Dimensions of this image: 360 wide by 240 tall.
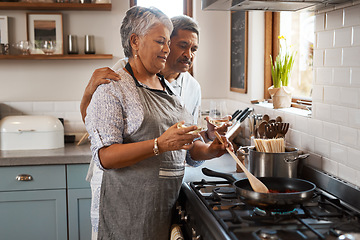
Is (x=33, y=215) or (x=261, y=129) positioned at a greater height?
(x=261, y=129)

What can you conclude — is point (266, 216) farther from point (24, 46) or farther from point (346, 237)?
point (24, 46)

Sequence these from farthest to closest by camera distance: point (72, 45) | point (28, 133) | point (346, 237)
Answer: point (72, 45)
point (28, 133)
point (346, 237)

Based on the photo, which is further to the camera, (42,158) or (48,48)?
(48,48)

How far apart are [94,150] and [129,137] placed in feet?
0.55

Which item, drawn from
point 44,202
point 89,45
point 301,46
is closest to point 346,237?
point 301,46

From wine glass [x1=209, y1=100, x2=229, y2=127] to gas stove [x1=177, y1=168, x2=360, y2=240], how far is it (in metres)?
0.33

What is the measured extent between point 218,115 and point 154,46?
0.45 meters

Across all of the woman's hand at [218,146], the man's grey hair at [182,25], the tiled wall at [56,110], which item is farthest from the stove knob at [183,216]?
the tiled wall at [56,110]

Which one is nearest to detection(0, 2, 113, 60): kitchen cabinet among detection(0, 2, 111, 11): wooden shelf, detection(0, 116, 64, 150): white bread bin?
detection(0, 2, 111, 11): wooden shelf

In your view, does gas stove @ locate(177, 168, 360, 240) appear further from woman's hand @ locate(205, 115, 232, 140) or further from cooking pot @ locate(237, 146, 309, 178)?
woman's hand @ locate(205, 115, 232, 140)

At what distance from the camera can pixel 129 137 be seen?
196cm

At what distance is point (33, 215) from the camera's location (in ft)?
11.3

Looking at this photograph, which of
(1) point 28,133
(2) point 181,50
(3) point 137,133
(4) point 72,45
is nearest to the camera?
(3) point 137,133

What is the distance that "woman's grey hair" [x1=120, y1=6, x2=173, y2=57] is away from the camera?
1.95 m
